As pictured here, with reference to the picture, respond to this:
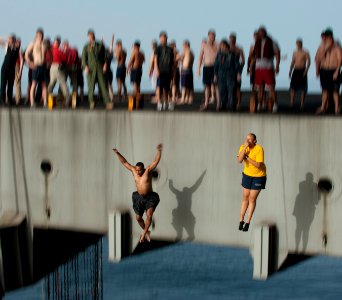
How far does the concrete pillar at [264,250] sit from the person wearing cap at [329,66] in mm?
2888

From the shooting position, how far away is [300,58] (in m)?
25.4

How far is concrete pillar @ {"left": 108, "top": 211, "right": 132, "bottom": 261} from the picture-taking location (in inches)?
934

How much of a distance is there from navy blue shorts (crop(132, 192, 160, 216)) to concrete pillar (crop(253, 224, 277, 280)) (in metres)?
2.05

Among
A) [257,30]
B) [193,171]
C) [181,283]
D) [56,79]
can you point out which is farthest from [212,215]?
[181,283]

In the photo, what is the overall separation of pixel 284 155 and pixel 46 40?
690cm

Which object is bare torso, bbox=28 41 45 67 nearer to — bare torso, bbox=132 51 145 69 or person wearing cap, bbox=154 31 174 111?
bare torso, bbox=132 51 145 69

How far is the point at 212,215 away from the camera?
23078mm

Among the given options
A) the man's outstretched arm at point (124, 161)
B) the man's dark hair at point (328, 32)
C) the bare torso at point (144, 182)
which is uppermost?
the man's dark hair at point (328, 32)

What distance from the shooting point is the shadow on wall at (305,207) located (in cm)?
2212

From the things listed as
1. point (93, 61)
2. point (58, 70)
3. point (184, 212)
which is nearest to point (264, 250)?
point (184, 212)

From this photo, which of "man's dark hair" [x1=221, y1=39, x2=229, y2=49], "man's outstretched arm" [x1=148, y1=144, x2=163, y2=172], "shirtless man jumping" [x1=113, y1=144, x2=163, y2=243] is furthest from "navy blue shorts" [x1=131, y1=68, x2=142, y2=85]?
"man's outstretched arm" [x1=148, y1=144, x2=163, y2=172]

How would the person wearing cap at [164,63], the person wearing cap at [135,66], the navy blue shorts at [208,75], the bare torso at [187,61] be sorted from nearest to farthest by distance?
1. the person wearing cap at [164,63]
2. the navy blue shorts at [208,75]
3. the person wearing cap at [135,66]
4. the bare torso at [187,61]

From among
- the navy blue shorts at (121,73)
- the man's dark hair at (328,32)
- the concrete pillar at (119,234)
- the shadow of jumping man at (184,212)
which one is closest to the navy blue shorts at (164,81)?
the shadow of jumping man at (184,212)

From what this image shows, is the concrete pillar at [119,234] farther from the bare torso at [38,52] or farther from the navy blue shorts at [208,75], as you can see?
the bare torso at [38,52]
